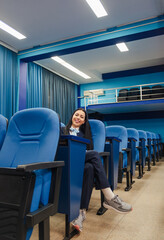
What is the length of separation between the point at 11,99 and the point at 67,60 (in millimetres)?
2602

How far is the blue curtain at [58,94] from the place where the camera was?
8.09m

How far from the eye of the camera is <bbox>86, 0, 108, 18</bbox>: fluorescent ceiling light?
4.45 meters

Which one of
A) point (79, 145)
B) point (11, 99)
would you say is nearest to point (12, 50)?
point (11, 99)

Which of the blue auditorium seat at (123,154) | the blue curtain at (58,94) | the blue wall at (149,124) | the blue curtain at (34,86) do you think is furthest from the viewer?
the blue wall at (149,124)

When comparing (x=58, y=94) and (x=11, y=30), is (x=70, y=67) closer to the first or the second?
(x=58, y=94)

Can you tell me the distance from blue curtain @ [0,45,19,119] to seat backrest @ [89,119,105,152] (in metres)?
4.12

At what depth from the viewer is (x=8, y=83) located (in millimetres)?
6145

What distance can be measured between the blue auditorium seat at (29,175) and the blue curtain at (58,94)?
21.7ft

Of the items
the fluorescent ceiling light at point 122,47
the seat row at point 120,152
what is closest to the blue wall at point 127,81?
the fluorescent ceiling light at point 122,47

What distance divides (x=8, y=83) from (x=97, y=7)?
3213mm

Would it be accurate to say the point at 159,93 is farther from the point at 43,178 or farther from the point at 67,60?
the point at 43,178

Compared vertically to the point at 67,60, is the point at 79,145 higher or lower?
lower

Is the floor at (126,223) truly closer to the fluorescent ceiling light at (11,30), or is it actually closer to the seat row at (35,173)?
the seat row at (35,173)

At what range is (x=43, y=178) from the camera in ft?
3.68
